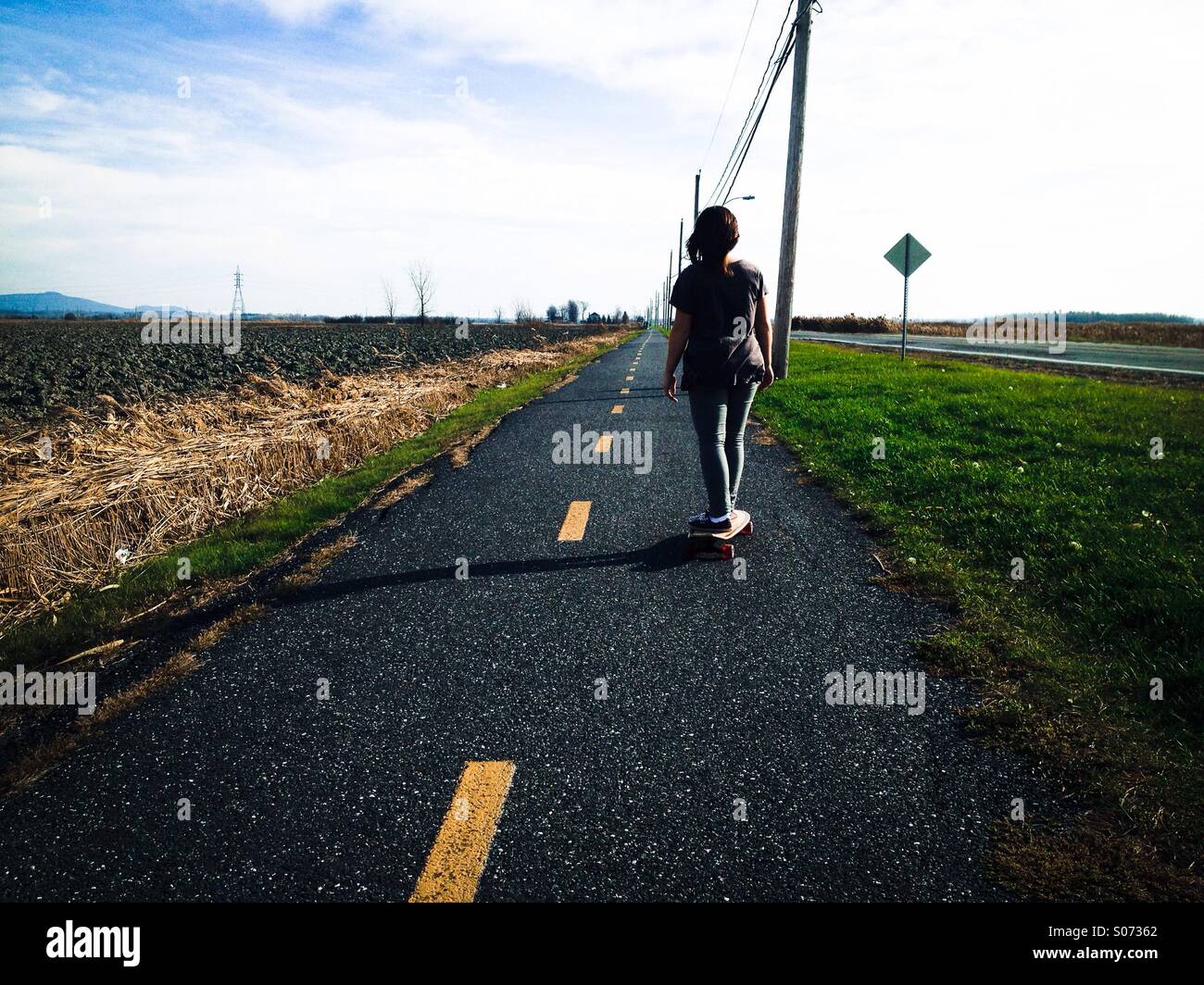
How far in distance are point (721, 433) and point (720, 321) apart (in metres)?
0.80

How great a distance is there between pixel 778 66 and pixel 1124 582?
14.6 m

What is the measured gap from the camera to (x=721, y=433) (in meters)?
5.13

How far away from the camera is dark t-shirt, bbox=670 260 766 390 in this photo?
4832 millimetres

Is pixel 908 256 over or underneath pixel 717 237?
over

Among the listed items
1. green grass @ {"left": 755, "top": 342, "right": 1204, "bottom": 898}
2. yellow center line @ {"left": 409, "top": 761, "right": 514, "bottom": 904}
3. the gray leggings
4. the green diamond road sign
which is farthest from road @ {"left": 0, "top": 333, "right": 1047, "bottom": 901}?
the green diamond road sign

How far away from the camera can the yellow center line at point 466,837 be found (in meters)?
2.16

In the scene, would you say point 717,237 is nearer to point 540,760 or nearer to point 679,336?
point 679,336

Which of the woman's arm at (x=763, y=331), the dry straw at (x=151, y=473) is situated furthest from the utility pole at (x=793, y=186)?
the woman's arm at (x=763, y=331)

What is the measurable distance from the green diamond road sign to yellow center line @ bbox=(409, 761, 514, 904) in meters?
19.1

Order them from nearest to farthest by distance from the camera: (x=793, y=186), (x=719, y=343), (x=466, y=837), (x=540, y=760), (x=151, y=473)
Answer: (x=466, y=837) < (x=540, y=760) < (x=719, y=343) < (x=151, y=473) < (x=793, y=186)

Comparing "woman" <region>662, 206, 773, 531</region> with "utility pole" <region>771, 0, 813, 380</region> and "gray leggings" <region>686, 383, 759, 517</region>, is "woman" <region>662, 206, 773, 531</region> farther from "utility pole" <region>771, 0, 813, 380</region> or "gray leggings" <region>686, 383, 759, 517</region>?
"utility pole" <region>771, 0, 813, 380</region>

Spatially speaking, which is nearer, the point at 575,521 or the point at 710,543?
the point at 710,543

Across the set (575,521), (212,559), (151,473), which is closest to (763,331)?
(575,521)
